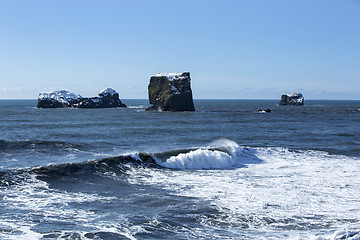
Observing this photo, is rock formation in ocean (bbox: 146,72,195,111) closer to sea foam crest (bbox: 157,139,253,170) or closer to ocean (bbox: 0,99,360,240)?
ocean (bbox: 0,99,360,240)

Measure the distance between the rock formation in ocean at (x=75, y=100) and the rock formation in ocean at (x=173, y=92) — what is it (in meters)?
32.2

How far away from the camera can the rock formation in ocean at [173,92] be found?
92062 millimetres

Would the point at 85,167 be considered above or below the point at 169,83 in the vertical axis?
below

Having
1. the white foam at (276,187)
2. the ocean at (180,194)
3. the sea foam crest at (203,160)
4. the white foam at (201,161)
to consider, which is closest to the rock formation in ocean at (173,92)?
the ocean at (180,194)

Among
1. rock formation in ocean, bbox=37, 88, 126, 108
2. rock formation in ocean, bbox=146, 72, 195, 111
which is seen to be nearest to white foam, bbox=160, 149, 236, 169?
rock formation in ocean, bbox=146, 72, 195, 111

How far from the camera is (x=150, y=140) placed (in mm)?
37000

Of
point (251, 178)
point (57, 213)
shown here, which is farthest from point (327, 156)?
point (57, 213)

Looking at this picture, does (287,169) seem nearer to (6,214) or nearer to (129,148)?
(129,148)

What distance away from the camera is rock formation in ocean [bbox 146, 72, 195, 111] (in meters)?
92.1

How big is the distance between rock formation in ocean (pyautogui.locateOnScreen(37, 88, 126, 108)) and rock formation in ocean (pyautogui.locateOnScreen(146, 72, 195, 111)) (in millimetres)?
32242

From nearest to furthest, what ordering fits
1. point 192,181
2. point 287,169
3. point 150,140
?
point 192,181 → point 287,169 → point 150,140

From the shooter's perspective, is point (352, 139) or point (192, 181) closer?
point (192, 181)

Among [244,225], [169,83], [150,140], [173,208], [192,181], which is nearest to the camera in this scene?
[244,225]

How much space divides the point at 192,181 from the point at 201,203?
4592 mm
